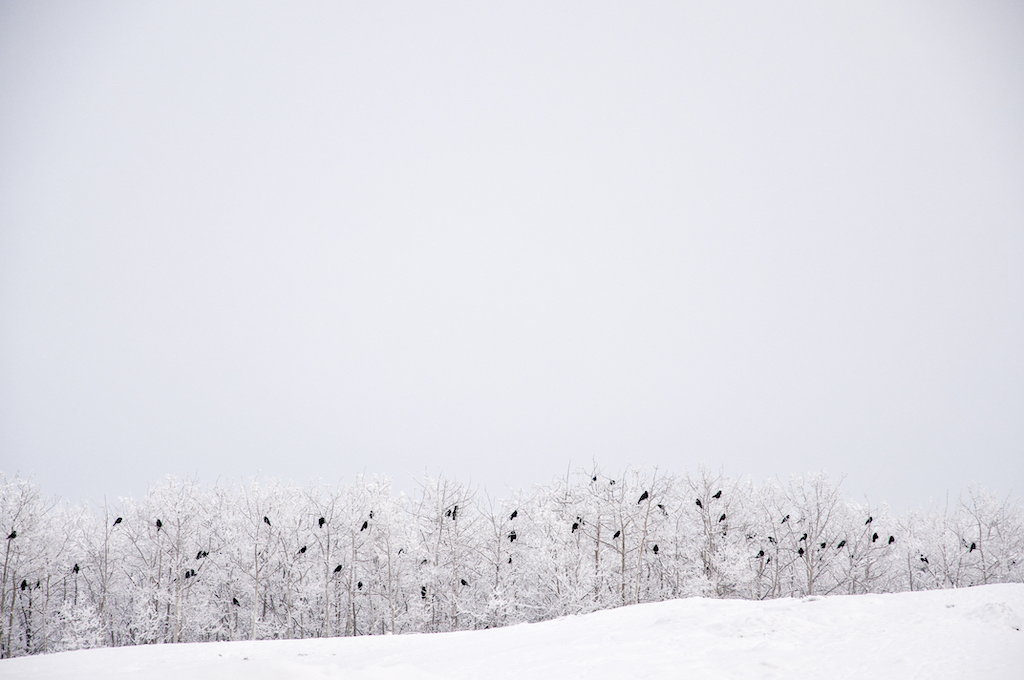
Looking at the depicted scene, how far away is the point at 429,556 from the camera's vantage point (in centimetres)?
3647

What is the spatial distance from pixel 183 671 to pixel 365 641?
6686 mm

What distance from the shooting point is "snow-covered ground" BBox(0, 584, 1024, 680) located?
10734 mm

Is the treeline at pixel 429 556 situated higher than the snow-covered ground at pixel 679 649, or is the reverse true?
the snow-covered ground at pixel 679 649

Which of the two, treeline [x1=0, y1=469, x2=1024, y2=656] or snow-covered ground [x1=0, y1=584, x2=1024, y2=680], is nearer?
snow-covered ground [x1=0, y1=584, x2=1024, y2=680]

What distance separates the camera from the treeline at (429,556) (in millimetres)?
35094

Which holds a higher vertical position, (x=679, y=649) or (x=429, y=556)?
(x=679, y=649)

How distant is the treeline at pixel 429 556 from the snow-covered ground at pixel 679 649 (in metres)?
19.2

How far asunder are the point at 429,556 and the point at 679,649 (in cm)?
2648

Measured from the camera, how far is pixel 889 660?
1119cm

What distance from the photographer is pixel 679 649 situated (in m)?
12.4

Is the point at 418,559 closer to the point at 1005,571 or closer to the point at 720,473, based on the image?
the point at 720,473

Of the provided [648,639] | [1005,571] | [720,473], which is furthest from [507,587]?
[1005,571]

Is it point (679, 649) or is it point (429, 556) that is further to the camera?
point (429, 556)

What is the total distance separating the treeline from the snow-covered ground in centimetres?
1922
